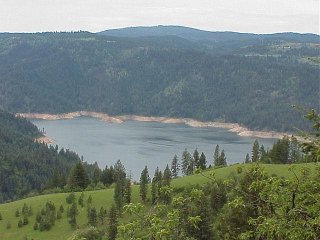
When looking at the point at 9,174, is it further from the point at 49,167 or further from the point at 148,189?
the point at 148,189

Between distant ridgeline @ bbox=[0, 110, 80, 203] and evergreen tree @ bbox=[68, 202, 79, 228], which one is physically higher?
evergreen tree @ bbox=[68, 202, 79, 228]

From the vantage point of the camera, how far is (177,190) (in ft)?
230

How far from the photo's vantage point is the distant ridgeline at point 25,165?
13250cm

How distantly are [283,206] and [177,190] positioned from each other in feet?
197

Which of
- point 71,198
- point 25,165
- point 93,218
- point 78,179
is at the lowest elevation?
point 25,165

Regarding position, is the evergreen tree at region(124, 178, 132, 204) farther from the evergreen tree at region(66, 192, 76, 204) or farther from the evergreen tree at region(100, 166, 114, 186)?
the evergreen tree at region(100, 166, 114, 186)

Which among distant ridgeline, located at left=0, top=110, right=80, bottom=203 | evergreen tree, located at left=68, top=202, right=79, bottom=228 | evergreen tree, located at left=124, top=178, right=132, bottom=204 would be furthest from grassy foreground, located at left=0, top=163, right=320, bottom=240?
distant ridgeline, located at left=0, top=110, right=80, bottom=203

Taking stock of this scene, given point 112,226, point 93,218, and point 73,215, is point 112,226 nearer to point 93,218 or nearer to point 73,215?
point 93,218

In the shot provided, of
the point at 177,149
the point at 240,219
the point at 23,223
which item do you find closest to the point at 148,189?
the point at 23,223

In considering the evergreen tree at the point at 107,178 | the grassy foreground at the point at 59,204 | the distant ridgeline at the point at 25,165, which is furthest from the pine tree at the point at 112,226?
the distant ridgeline at the point at 25,165

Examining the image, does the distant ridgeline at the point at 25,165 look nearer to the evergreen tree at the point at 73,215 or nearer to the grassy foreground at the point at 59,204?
the grassy foreground at the point at 59,204

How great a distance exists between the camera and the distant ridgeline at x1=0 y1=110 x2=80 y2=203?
132500mm

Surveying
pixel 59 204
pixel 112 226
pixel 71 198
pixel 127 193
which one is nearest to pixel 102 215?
pixel 127 193

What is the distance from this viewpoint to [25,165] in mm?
149000
